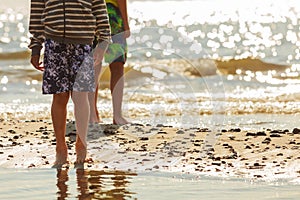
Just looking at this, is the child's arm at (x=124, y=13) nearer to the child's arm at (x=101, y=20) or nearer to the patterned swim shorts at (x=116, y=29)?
the patterned swim shorts at (x=116, y=29)

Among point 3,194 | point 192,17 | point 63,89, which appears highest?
point 192,17

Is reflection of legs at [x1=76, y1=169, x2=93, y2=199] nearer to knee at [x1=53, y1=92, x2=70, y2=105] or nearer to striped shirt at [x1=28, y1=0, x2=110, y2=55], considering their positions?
knee at [x1=53, y1=92, x2=70, y2=105]

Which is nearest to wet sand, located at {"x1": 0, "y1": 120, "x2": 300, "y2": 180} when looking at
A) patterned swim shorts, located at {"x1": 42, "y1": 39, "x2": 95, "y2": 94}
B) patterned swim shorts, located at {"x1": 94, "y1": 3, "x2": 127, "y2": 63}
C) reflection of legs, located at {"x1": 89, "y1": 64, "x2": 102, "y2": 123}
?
reflection of legs, located at {"x1": 89, "y1": 64, "x2": 102, "y2": 123}

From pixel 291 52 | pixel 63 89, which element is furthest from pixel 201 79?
pixel 63 89

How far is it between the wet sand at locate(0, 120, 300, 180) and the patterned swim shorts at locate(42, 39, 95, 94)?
56cm

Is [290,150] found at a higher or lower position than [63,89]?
lower

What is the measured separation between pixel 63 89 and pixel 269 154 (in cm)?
158

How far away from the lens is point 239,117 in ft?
32.6

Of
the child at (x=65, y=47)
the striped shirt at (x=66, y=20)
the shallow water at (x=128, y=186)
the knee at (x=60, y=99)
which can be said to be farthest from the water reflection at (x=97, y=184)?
the striped shirt at (x=66, y=20)

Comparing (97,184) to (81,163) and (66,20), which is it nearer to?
(81,163)

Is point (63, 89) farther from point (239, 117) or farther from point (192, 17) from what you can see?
point (192, 17)

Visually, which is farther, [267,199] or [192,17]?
[192,17]

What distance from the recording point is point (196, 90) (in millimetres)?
13016

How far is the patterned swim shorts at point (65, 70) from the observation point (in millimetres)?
6094
